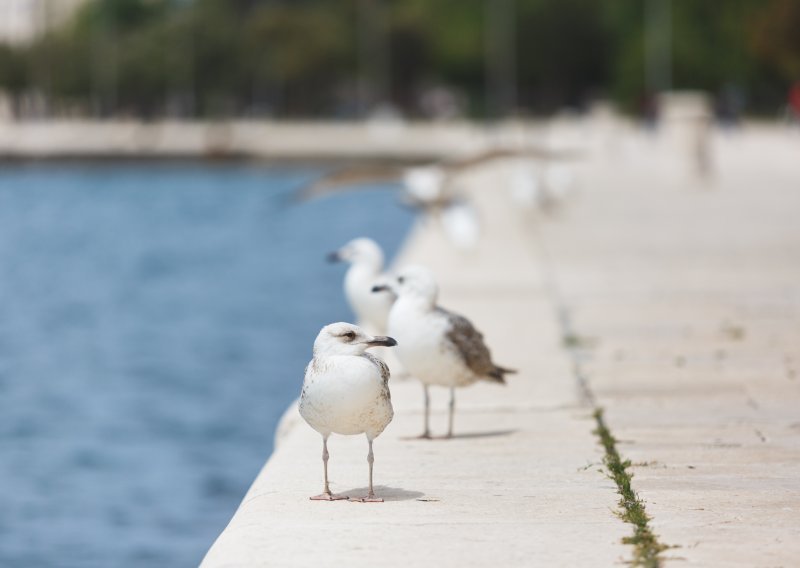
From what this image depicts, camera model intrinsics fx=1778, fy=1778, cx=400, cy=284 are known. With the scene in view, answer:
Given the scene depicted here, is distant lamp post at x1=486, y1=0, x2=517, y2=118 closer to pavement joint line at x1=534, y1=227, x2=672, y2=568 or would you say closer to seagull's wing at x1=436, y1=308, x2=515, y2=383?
pavement joint line at x1=534, y1=227, x2=672, y2=568

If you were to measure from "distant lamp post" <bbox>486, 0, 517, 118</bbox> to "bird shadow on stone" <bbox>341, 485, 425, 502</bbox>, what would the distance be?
9232cm

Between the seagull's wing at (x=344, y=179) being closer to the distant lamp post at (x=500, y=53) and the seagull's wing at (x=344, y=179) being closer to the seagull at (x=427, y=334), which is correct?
the seagull at (x=427, y=334)

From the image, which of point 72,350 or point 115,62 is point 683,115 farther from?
point 115,62

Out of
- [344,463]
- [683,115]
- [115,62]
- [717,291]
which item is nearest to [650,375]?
[344,463]

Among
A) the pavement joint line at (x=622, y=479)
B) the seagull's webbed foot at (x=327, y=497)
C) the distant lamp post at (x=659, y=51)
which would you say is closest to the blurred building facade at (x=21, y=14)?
the distant lamp post at (x=659, y=51)

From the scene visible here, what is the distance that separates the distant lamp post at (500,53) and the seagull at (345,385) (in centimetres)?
9295

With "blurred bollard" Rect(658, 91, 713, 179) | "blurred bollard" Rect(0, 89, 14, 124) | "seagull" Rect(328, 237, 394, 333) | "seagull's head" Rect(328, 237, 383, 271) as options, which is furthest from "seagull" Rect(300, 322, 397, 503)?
"blurred bollard" Rect(0, 89, 14, 124)

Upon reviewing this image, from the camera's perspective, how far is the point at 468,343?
392 inches

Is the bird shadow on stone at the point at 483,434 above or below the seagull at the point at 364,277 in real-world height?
below

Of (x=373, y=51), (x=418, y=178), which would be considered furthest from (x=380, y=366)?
(x=373, y=51)

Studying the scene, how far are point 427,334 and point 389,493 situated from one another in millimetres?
1402

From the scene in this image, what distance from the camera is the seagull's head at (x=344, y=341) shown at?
7.87 m

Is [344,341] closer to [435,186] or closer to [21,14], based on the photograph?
[435,186]

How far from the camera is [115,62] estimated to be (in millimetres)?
118188
